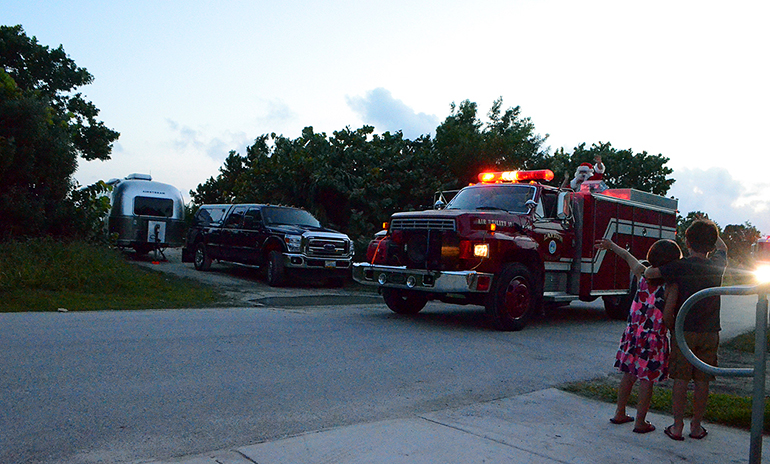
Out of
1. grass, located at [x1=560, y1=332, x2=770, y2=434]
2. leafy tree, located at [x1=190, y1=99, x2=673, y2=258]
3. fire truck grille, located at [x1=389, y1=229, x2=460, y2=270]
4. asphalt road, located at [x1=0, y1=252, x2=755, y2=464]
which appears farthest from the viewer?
leafy tree, located at [x1=190, y1=99, x2=673, y2=258]

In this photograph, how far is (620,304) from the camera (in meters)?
13.2

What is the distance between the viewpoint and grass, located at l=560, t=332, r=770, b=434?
5.54 meters

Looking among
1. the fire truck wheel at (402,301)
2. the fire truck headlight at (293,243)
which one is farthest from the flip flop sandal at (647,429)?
the fire truck headlight at (293,243)

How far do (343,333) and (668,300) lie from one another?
5243 millimetres

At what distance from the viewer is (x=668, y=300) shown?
4.93m

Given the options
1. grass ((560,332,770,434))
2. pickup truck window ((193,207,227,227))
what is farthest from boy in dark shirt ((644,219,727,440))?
pickup truck window ((193,207,227,227))

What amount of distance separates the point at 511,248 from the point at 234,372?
5115 mm

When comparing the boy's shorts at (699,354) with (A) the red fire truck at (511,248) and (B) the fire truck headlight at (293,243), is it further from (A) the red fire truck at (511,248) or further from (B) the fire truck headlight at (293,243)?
(B) the fire truck headlight at (293,243)

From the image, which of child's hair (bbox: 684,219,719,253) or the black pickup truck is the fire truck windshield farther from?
child's hair (bbox: 684,219,719,253)

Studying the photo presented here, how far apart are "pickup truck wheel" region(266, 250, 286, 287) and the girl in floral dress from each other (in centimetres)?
1187

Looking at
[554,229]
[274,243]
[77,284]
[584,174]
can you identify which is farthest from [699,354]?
Answer: [274,243]

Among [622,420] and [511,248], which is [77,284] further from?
[622,420]

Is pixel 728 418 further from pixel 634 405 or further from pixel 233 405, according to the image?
pixel 233 405

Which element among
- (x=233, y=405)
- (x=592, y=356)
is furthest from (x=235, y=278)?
(x=233, y=405)
